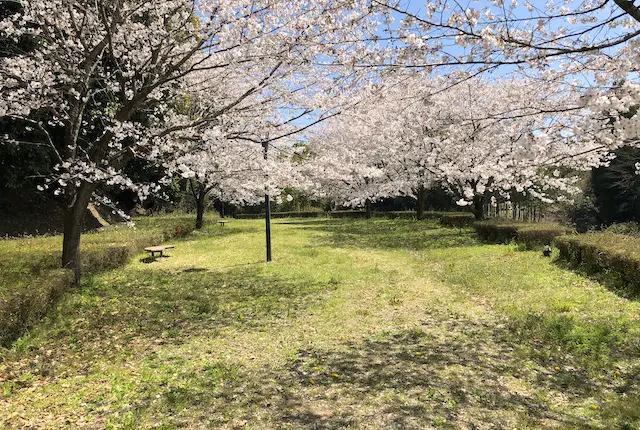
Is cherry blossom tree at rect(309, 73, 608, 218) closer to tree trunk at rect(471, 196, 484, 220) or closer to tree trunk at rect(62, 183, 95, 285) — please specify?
tree trunk at rect(471, 196, 484, 220)

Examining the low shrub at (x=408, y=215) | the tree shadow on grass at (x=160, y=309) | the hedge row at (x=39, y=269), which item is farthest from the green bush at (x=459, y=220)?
the hedge row at (x=39, y=269)

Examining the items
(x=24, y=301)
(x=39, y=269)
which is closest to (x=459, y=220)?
(x=39, y=269)

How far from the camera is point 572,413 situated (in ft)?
12.6

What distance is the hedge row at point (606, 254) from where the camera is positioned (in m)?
7.81

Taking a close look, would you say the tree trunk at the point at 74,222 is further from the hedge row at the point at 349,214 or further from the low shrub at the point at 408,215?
the hedge row at the point at 349,214

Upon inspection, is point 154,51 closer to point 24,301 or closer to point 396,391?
point 24,301

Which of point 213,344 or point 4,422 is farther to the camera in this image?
point 213,344

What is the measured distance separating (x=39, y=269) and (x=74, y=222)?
108 centimetres

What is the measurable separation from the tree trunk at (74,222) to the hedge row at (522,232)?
39.1 feet

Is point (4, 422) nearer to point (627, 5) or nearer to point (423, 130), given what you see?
point (627, 5)

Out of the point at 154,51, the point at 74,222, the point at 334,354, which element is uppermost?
the point at 154,51

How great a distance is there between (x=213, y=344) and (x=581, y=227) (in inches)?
1063

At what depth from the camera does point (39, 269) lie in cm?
813

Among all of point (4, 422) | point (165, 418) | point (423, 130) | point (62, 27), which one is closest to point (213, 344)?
Result: point (165, 418)
